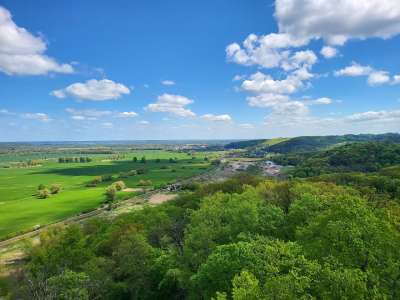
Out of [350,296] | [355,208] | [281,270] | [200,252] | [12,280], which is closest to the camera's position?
[350,296]

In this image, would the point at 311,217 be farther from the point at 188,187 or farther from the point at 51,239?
the point at 188,187

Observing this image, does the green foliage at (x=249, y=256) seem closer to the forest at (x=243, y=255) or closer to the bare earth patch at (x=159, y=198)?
the forest at (x=243, y=255)

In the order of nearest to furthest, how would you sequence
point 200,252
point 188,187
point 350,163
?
1. point 200,252
2. point 188,187
3. point 350,163

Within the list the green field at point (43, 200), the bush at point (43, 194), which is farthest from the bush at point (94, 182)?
the bush at point (43, 194)

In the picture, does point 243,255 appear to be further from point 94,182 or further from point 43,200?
point 94,182

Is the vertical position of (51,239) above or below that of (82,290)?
below

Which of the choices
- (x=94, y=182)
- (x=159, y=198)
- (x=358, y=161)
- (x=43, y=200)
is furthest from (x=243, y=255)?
(x=94, y=182)

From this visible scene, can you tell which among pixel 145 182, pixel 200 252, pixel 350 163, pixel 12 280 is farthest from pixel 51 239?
pixel 350 163

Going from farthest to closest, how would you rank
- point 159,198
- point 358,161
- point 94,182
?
point 94,182 → point 358,161 → point 159,198

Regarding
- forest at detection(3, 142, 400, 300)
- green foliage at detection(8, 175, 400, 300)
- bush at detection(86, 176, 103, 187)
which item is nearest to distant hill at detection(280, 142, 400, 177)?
forest at detection(3, 142, 400, 300)
